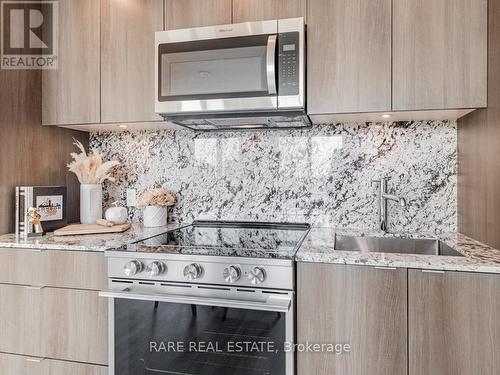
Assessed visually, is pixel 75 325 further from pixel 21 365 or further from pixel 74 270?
pixel 21 365

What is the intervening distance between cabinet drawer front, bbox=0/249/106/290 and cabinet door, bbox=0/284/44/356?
5 centimetres

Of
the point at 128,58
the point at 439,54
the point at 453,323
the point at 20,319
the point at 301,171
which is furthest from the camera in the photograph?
the point at 301,171

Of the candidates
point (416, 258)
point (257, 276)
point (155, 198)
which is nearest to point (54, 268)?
point (155, 198)

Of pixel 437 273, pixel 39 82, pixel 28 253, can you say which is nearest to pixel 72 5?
pixel 39 82

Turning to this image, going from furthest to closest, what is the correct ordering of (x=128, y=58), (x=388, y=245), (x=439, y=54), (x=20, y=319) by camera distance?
(x=128, y=58) → (x=388, y=245) → (x=20, y=319) → (x=439, y=54)

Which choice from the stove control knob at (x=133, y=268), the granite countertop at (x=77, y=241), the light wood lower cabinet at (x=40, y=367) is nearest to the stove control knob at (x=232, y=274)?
the stove control knob at (x=133, y=268)

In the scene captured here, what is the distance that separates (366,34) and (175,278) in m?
1.45

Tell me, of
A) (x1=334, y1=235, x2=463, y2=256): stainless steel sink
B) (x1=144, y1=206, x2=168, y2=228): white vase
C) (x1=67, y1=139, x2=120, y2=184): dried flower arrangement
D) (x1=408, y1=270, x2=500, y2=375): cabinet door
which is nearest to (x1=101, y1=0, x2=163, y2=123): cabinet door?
(x1=67, y1=139, x2=120, y2=184): dried flower arrangement

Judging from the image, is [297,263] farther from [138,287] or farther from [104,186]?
[104,186]

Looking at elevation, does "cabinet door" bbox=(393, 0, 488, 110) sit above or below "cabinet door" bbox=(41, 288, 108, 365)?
above

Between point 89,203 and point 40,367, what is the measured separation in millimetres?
952

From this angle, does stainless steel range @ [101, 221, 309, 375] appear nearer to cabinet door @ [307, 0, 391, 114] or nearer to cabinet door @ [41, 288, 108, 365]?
cabinet door @ [41, 288, 108, 365]

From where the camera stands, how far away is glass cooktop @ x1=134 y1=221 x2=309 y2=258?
1.48 metres

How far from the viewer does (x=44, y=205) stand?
1.97m
